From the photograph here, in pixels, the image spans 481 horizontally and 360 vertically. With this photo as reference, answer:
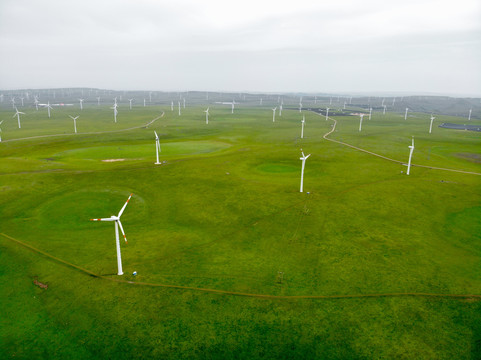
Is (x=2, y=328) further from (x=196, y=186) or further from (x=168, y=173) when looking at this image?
(x=168, y=173)

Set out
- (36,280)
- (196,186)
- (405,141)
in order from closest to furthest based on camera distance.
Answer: (36,280)
(196,186)
(405,141)

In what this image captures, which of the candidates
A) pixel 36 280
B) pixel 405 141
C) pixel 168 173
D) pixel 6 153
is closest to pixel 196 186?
pixel 168 173

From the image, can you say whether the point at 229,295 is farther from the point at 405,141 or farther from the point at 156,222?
the point at 405,141

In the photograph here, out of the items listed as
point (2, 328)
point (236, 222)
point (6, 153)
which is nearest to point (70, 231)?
point (2, 328)

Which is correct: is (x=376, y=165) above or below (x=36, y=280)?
above

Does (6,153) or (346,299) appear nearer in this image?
(346,299)

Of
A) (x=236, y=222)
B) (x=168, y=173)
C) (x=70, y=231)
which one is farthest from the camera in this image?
(x=168, y=173)
